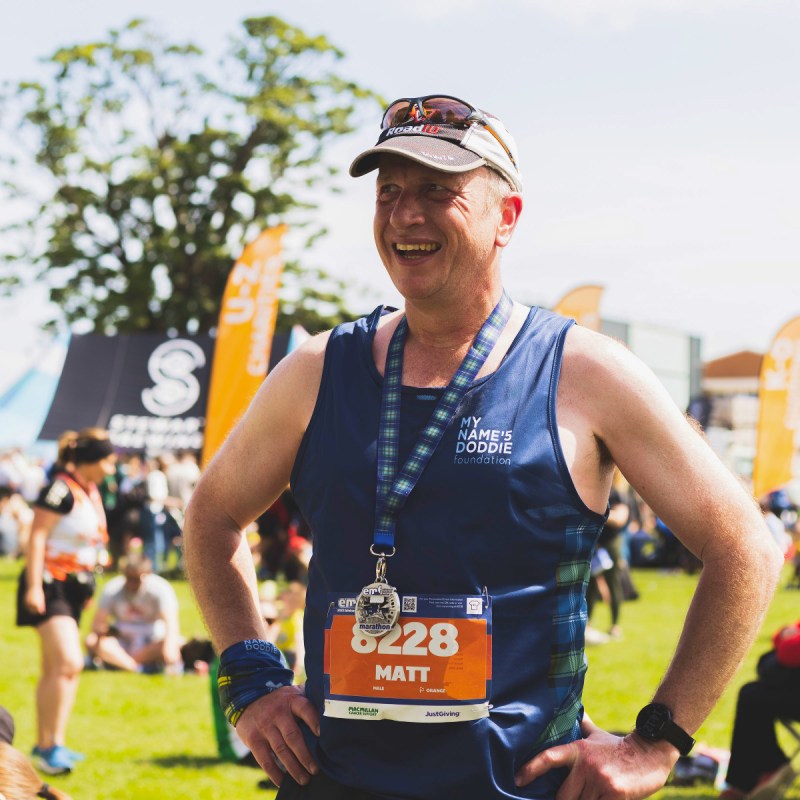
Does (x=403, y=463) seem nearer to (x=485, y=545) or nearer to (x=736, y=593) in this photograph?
(x=485, y=545)

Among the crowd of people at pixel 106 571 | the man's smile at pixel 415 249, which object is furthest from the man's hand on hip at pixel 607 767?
the crowd of people at pixel 106 571

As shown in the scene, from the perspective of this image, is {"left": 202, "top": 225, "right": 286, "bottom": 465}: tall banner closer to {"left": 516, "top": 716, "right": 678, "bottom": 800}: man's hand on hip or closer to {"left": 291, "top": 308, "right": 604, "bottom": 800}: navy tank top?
{"left": 291, "top": 308, "right": 604, "bottom": 800}: navy tank top

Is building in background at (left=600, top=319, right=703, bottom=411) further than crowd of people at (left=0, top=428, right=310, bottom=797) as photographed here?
Yes

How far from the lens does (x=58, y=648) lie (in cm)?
608

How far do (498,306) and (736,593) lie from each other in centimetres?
70

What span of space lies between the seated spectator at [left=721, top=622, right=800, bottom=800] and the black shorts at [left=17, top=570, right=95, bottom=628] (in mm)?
3633

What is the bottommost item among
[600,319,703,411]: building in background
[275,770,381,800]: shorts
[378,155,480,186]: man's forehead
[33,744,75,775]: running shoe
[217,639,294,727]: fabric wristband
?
[33,744,75,775]: running shoe

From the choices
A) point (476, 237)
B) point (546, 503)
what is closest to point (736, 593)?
point (546, 503)

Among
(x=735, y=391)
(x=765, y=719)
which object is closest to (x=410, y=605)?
(x=765, y=719)

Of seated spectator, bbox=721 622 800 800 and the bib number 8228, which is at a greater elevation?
the bib number 8228

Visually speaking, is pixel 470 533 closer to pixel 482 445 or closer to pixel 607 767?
pixel 482 445

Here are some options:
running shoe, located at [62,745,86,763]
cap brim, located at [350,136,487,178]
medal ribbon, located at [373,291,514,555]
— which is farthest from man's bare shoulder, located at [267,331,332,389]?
running shoe, located at [62,745,86,763]

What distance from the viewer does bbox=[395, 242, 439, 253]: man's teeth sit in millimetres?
2086

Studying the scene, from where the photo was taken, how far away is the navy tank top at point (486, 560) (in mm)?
1921
